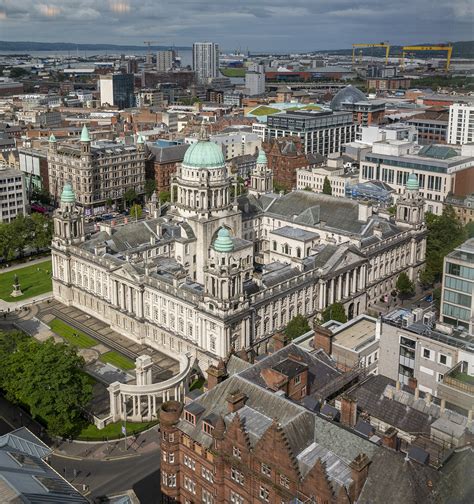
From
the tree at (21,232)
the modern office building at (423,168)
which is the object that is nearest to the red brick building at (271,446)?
the tree at (21,232)

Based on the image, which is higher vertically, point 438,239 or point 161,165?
point 161,165

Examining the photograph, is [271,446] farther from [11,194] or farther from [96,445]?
[11,194]

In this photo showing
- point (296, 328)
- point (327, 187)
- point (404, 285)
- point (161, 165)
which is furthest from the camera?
point (161, 165)

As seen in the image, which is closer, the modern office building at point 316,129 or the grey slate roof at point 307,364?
the grey slate roof at point 307,364

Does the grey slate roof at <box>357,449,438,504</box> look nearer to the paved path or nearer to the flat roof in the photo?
the flat roof

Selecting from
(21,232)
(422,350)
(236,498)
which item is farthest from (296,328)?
(21,232)

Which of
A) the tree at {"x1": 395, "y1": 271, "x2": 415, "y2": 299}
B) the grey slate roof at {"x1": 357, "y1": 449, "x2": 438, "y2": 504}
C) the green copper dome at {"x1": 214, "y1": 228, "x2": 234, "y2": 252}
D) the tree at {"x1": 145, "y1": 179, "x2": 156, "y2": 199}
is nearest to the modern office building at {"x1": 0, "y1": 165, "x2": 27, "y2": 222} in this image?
the tree at {"x1": 145, "y1": 179, "x2": 156, "y2": 199}

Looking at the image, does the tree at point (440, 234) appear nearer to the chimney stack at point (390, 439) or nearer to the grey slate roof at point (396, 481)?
the chimney stack at point (390, 439)
